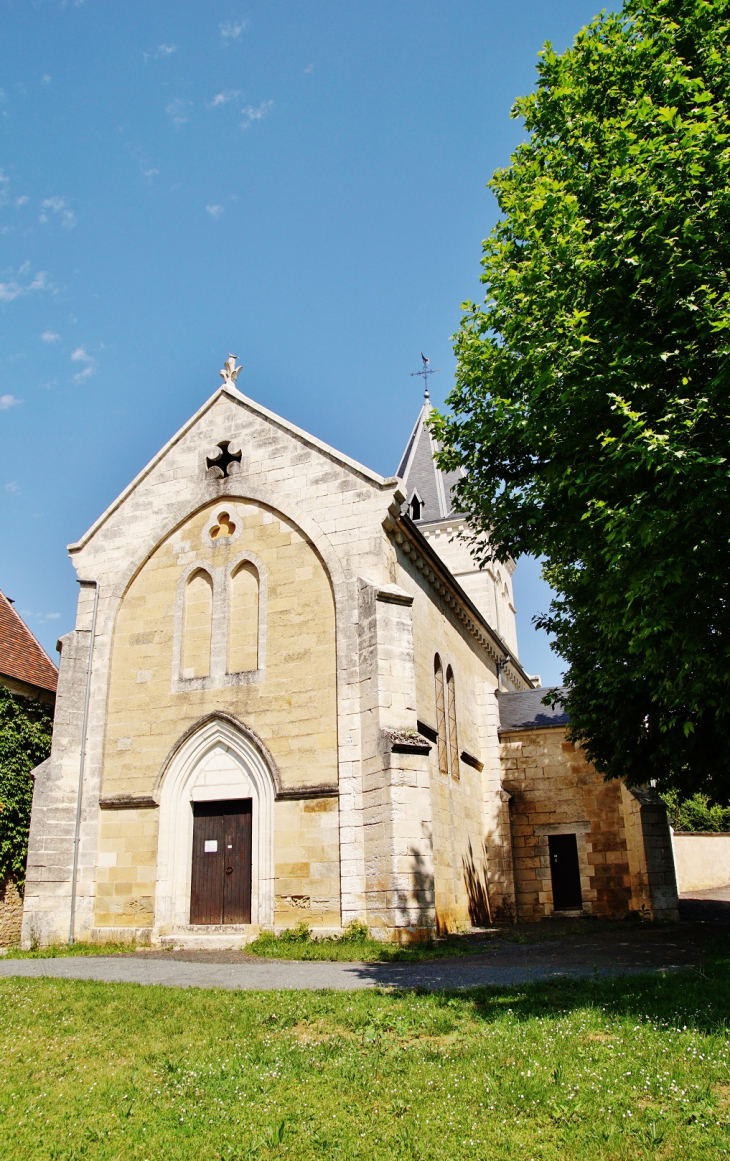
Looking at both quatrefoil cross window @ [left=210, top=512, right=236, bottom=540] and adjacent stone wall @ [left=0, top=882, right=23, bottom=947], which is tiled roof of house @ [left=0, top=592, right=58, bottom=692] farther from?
quatrefoil cross window @ [left=210, top=512, right=236, bottom=540]

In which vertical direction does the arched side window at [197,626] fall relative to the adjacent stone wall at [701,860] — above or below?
above

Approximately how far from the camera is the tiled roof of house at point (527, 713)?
21.9 metres

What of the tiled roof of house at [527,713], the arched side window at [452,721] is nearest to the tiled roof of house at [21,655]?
the arched side window at [452,721]

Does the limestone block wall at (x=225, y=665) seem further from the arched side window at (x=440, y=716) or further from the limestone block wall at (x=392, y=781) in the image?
the arched side window at (x=440, y=716)

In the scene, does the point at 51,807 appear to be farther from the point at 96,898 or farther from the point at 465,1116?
the point at 465,1116

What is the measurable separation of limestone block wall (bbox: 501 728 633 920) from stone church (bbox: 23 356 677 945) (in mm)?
567

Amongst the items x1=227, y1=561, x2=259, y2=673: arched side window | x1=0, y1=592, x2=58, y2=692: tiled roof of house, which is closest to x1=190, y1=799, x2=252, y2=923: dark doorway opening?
x1=227, y1=561, x2=259, y2=673: arched side window

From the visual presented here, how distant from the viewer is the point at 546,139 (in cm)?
1146

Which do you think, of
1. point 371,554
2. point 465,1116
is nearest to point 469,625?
point 371,554

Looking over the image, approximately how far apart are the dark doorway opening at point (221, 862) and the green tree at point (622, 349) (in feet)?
23.1

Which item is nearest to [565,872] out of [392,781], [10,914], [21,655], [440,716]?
[440,716]

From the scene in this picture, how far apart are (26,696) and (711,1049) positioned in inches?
630

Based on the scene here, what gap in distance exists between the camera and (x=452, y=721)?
19.0m

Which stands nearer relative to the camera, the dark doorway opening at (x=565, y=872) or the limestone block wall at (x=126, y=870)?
the limestone block wall at (x=126, y=870)
